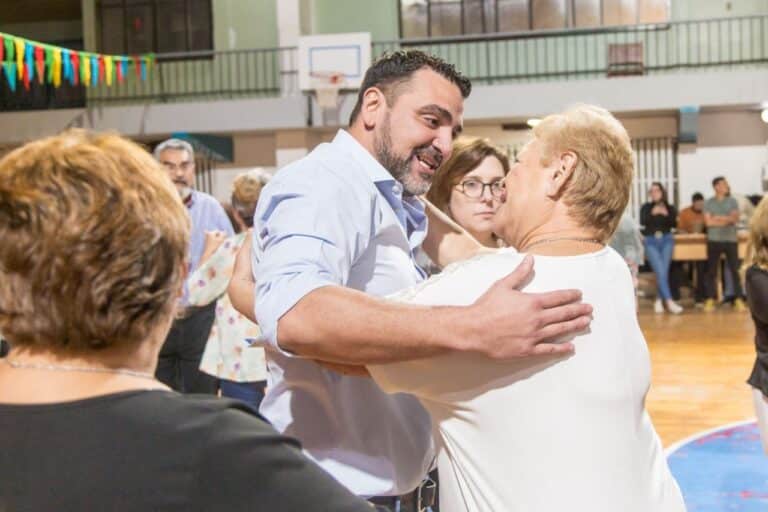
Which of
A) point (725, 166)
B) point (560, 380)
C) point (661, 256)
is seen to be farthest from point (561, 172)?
point (725, 166)

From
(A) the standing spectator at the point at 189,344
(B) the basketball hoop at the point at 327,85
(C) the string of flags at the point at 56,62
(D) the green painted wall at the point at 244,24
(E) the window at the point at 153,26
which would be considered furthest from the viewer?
(E) the window at the point at 153,26

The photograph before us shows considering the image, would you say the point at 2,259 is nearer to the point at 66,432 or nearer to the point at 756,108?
the point at 66,432

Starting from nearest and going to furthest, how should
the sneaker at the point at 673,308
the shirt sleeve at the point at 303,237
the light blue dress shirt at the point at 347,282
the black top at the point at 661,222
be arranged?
the shirt sleeve at the point at 303,237, the light blue dress shirt at the point at 347,282, the sneaker at the point at 673,308, the black top at the point at 661,222

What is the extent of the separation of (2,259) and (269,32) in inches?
577

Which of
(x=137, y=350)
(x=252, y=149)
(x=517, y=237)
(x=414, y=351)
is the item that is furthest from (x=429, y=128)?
(x=252, y=149)

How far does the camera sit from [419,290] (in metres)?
1.31

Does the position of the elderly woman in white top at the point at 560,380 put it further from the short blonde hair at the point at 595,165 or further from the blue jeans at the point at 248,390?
the blue jeans at the point at 248,390

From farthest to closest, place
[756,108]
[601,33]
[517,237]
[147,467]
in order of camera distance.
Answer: [601,33] → [756,108] → [517,237] → [147,467]

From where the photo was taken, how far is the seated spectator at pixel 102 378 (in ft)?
2.65

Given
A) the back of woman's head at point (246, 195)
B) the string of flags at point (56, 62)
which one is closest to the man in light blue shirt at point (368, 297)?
the back of woman's head at point (246, 195)

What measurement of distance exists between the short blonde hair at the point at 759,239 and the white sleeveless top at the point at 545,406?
2.26 meters

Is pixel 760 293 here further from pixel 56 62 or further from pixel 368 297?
pixel 56 62

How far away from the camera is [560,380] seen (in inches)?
49.1

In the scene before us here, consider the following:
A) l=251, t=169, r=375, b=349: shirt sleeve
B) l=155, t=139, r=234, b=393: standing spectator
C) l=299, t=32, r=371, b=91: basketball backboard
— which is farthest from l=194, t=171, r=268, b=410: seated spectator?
l=299, t=32, r=371, b=91: basketball backboard
